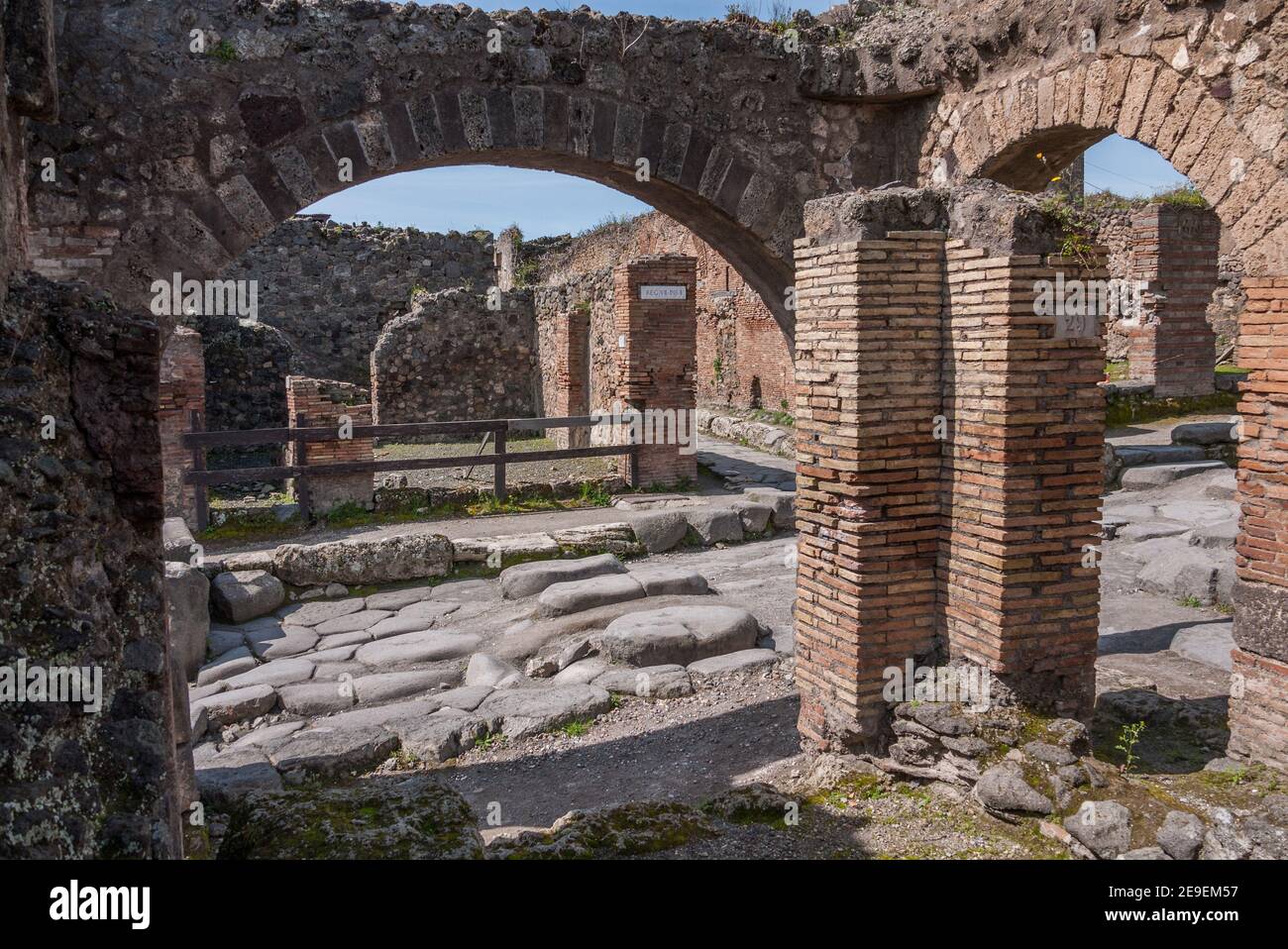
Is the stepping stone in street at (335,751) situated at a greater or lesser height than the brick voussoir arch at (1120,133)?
lesser

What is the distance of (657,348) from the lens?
1271 centimetres

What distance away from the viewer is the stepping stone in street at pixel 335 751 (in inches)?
217

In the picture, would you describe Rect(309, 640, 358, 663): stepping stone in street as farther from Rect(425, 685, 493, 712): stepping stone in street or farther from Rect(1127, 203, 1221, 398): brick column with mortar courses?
Rect(1127, 203, 1221, 398): brick column with mortar courses

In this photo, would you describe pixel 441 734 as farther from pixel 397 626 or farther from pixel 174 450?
pixel 174 450

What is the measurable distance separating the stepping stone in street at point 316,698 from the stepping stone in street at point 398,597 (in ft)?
6.34

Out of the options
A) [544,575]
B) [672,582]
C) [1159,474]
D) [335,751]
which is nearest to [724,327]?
[1159,474]

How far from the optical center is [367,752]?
5.69 meters

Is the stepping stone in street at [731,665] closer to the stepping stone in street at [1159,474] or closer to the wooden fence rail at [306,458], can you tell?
the wooden fence rail at [306,458]

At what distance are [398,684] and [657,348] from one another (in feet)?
22.7

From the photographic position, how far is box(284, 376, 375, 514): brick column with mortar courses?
37.4ft

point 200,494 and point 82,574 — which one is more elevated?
point 82,574

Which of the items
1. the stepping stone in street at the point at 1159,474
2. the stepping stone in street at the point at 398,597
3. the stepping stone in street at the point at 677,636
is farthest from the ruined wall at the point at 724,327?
the stepping stone in street at the point at 677,636

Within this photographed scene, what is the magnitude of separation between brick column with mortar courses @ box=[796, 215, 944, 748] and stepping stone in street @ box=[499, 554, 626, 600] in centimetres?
373
